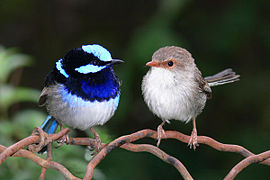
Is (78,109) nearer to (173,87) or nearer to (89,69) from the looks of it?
(89,69)

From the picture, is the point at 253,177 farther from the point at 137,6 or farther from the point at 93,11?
the point at 93,11

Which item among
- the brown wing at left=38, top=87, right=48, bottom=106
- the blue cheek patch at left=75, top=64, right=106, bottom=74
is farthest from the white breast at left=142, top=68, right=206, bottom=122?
the brown wing at left=38, top=87, right=48, bottom=106

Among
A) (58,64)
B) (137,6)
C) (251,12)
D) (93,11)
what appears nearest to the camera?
(58,64)

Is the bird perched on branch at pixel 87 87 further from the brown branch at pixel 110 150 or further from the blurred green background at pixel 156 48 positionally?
the blurred green background at pixel 156 48

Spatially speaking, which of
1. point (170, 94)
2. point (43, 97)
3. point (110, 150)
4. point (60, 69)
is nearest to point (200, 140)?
point (110, 150)

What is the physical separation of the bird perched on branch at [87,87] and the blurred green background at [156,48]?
107cm

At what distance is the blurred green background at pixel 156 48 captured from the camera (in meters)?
4.78

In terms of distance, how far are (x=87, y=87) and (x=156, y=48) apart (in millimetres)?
1823

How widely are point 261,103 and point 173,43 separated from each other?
1282 millimetres

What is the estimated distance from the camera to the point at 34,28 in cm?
618

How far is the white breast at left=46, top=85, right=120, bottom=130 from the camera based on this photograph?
2.84 meters

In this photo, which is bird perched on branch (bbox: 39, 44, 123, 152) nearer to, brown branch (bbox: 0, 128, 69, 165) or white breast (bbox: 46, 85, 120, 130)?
white breast (bbox: 46, 85, 120, 130)

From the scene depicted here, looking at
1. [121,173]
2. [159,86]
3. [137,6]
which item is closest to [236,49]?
[137,6]

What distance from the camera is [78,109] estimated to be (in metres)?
2.87
